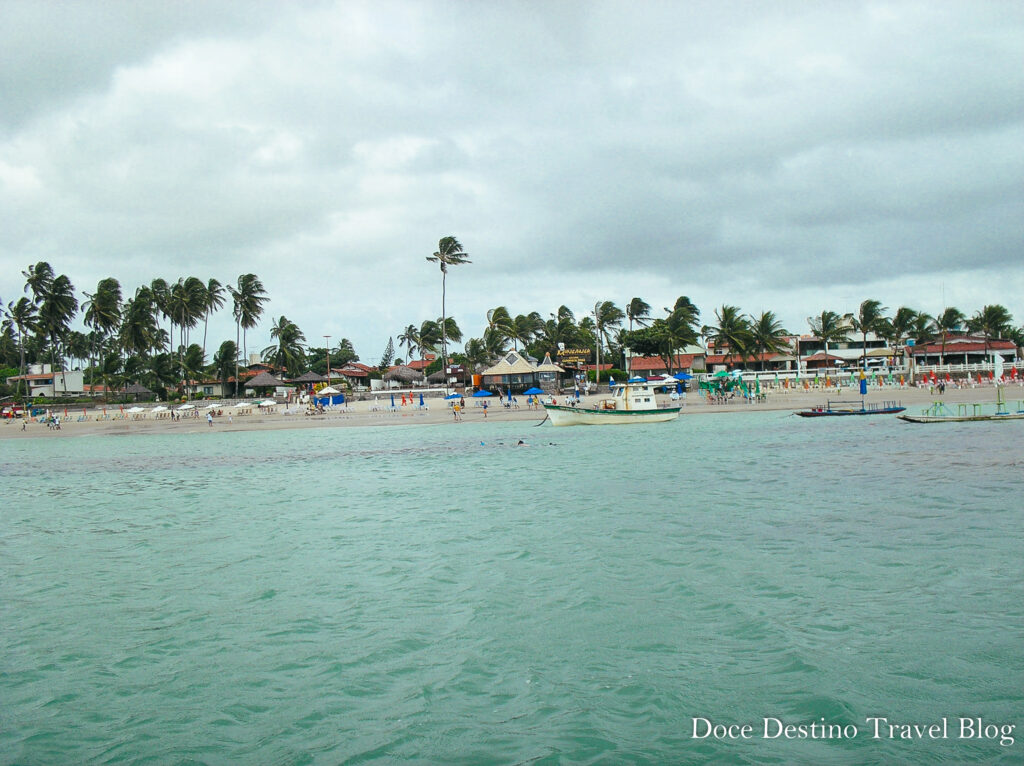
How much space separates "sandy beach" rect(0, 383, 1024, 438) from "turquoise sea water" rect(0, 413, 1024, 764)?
27.2 m

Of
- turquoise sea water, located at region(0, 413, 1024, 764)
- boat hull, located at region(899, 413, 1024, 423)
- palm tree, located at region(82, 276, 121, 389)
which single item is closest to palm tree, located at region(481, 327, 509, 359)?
palm tree, located at region(82, 276, 121, 389)

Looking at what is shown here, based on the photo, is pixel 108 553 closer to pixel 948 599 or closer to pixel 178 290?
pixel 948 599

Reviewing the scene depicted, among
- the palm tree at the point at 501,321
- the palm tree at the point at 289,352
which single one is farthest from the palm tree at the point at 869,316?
the palm tree at the point at 289,352

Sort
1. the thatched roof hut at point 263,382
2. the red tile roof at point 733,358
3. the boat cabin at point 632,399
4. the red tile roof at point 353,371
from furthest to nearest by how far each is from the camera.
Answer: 1. the red tile roof at point 353,371
2. the red tile roof at point 733,358
3. the thatched roof hut at point 263,382
4. the boat cabin at point 632,399

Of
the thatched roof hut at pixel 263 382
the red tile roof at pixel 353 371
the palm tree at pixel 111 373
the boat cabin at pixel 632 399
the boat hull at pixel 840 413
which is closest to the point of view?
the boat hull at pixel 840 413

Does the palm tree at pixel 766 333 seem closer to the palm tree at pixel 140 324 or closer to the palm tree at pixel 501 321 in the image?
the palm tree at pixel 501 321

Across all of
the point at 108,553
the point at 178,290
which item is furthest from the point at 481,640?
the point at 178,290

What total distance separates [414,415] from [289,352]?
136 ft

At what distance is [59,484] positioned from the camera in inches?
862

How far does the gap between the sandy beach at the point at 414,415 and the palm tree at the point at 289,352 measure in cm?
2806

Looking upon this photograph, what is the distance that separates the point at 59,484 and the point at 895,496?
23209mm

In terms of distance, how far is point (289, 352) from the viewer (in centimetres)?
8581

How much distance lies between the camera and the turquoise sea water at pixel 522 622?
530 cm

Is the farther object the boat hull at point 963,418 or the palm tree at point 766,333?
the palm tree at point 766,333
